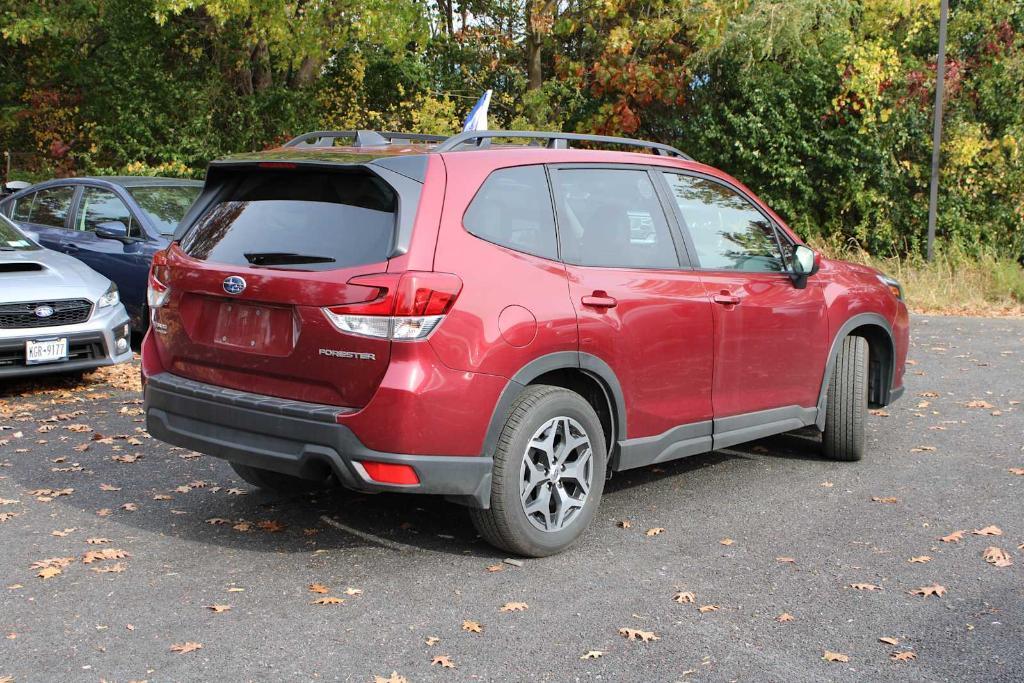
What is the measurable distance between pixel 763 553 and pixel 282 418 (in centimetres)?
228

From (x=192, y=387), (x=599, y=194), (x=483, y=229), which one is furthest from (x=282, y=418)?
(x=599, y=194)

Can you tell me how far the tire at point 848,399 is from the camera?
677 centimetres

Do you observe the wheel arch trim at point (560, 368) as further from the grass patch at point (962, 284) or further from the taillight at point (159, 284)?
the grass patch at point (962, 284)

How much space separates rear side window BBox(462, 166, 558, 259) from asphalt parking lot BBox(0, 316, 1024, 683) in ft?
4.71

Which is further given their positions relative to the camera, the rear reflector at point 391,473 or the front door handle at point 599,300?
the front door handle at point 599,300

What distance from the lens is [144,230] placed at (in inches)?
421

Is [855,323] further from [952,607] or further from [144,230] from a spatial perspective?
[144,230]

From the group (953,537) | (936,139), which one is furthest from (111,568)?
(936,139)

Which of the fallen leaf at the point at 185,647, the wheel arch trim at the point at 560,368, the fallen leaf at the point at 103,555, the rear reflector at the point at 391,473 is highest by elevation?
the wheel arch trim at the point at 560,368

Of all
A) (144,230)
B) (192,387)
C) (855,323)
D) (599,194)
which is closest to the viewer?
(192,387)

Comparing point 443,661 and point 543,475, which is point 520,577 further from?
point 443,661

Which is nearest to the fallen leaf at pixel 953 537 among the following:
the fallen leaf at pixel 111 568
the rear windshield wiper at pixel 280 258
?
the rear windshield wiper at pixel 280 258

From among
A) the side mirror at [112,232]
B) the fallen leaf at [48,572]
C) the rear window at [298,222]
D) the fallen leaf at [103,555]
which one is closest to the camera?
the rear window at [298,222]

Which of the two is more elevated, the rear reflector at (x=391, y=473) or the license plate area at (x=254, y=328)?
the license plate area at (x=254, y=328)
